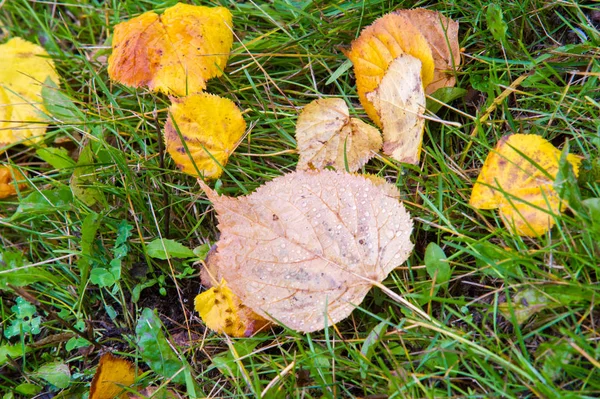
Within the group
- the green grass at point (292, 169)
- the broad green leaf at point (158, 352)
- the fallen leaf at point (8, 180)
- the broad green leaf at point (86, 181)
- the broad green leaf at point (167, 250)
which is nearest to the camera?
the green grass at point (292, 169)

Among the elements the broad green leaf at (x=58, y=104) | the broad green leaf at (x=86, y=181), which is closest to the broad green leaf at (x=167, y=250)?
the broad green leaf at (x=86, y=181)

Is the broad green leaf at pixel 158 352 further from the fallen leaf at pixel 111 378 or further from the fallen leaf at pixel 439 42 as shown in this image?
the fallen leaf at pixel 439 42

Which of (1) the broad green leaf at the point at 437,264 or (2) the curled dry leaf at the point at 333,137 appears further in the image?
(2) the curled dry leaf at the point at 333,137

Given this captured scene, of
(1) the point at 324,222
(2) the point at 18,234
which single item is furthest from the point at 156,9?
(1) the point at 324,222

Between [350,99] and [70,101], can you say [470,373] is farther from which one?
[70,101]

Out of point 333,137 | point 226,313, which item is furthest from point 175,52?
point 226,313

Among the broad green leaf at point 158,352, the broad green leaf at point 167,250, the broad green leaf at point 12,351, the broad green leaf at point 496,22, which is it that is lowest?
the broad green leaf at point 12,351

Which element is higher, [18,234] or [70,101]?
[70,101]

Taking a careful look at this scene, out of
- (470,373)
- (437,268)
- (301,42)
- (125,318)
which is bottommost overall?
(125,318)
